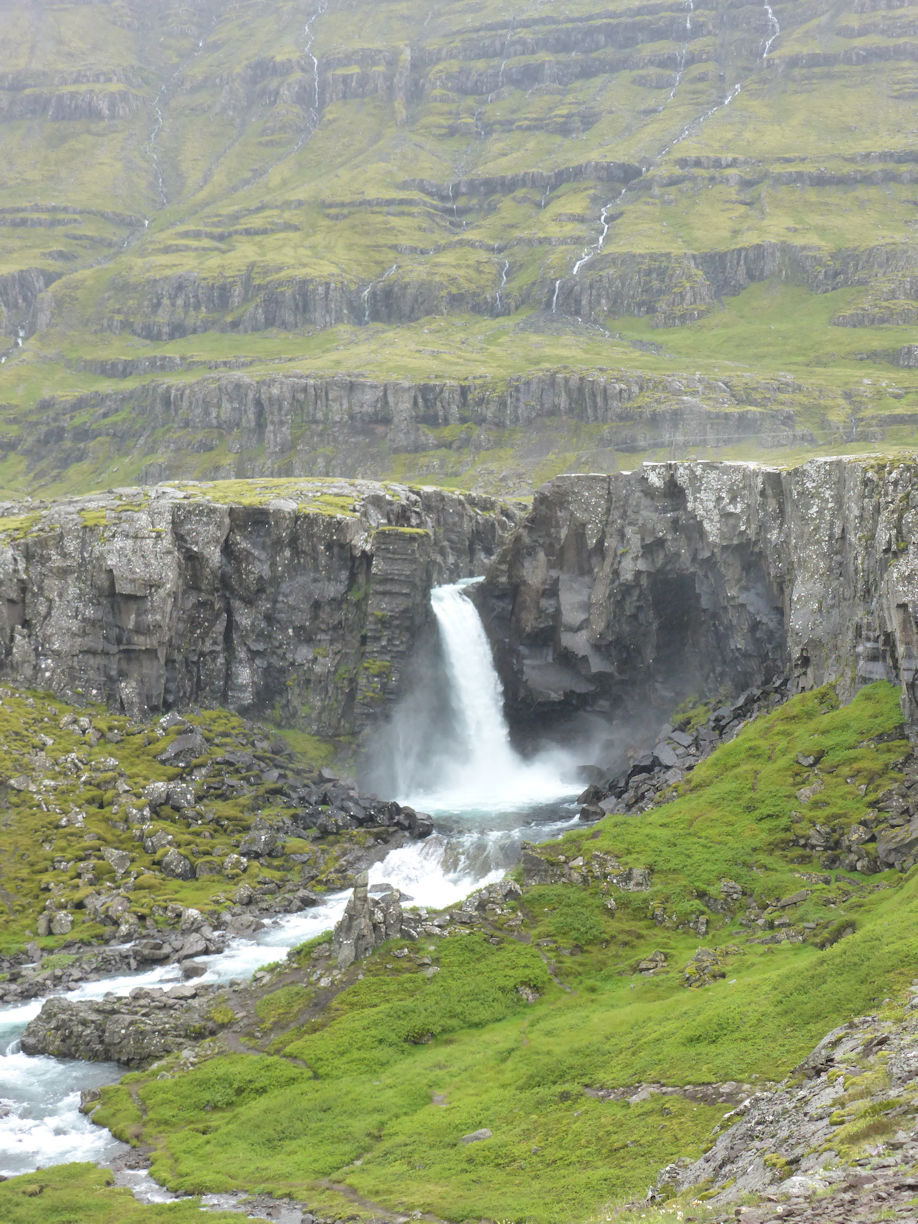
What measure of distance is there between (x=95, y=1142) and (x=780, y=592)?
66.4 m

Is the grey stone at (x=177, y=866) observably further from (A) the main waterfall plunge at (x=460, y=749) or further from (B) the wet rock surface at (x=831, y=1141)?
(B) the wet rock surface at (x=831, y=1141)

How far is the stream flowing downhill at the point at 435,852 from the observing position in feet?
158

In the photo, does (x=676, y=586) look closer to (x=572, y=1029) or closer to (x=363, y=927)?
(x=363, y=927)

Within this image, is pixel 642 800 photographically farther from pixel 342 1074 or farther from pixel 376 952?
pixel 342 1074

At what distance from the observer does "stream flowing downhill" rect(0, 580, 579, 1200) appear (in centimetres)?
4812

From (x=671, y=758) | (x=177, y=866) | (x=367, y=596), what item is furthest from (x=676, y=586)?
(x=177, y=866)

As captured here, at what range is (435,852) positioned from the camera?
78.8m

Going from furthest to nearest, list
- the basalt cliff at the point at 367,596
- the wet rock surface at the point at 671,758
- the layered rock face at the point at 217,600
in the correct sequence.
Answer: the layered rock face at the point at 217,600, the basalt cliff at the point at 367,596, the wet rock surface at the point at 671,758

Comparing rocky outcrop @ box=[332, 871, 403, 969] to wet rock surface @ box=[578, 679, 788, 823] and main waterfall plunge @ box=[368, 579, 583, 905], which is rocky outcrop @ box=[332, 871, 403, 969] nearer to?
wet rock surface @ box=[578, 679, 788, 823]

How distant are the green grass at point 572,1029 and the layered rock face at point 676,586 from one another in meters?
12.7

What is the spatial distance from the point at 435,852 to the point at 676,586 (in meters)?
38.4

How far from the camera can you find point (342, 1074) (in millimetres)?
48344

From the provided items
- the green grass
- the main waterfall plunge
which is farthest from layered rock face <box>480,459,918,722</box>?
the green grass

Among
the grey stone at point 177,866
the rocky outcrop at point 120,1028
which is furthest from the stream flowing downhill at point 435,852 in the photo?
the grey stone at point 177,866
